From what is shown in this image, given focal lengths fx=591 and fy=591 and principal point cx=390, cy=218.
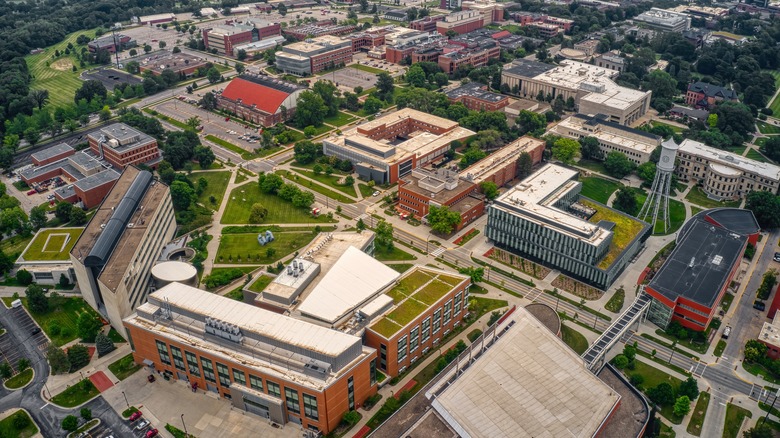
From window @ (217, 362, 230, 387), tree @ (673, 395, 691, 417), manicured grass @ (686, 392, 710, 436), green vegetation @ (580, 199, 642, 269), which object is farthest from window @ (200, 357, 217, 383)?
green vegetation @ (580, 199, 642, 269)

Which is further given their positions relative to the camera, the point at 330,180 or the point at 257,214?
the point at 330,180

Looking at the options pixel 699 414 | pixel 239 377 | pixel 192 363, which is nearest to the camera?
pixel 239 377

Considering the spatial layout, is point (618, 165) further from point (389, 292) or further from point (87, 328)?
point (87, 328)

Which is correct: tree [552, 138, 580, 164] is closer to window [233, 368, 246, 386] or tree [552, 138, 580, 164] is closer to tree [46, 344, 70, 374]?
window [233, 368, 246, 386]

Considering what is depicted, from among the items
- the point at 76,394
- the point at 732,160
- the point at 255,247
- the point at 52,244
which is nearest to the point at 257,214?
the point at 255,247

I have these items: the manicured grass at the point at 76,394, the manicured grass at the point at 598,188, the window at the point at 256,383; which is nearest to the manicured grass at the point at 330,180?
the manicured grass at the point at 598,188

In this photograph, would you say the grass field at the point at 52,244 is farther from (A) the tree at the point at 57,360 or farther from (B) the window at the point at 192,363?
(B) the window at the point at 192,363
